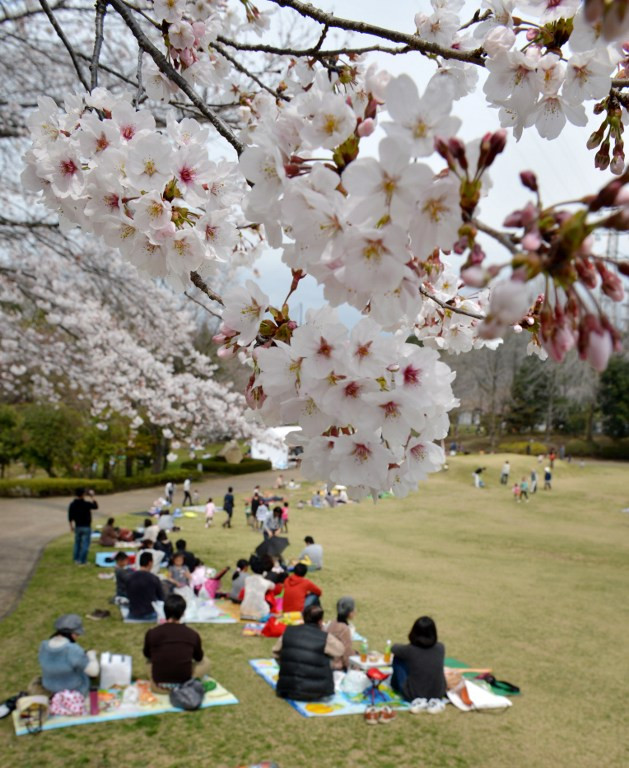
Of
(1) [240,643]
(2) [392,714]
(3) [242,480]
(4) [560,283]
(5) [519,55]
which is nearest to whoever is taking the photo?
(4) [560,283]

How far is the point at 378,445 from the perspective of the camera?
3.68ft

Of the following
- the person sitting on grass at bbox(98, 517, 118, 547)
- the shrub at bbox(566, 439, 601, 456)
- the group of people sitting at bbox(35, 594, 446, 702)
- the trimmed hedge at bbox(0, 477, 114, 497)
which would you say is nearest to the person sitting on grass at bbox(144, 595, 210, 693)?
the group of people sitting at bbox(35, 594, 446, 702)

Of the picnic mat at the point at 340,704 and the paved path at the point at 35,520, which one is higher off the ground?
the paved path at the point at 35,520

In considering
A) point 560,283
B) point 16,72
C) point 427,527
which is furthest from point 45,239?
point 427,527

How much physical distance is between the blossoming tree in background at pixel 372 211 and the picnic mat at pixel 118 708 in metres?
4.45

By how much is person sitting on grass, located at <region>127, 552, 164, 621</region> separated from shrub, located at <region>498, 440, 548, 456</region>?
27.2m

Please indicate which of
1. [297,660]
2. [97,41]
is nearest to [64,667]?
[297,660]

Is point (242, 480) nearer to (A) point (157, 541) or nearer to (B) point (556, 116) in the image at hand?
(A) point (157, 541)

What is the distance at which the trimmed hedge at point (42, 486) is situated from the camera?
16.9 metres

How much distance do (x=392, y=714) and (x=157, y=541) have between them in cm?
566

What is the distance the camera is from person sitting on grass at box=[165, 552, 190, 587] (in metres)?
8.16

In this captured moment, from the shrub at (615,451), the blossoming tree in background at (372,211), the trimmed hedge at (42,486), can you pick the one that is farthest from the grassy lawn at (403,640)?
the shrub at (615,451)

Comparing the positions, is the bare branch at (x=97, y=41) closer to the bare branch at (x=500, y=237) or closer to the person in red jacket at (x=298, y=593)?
the bare branch at (x=500, y=237)

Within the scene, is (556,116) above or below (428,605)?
above
